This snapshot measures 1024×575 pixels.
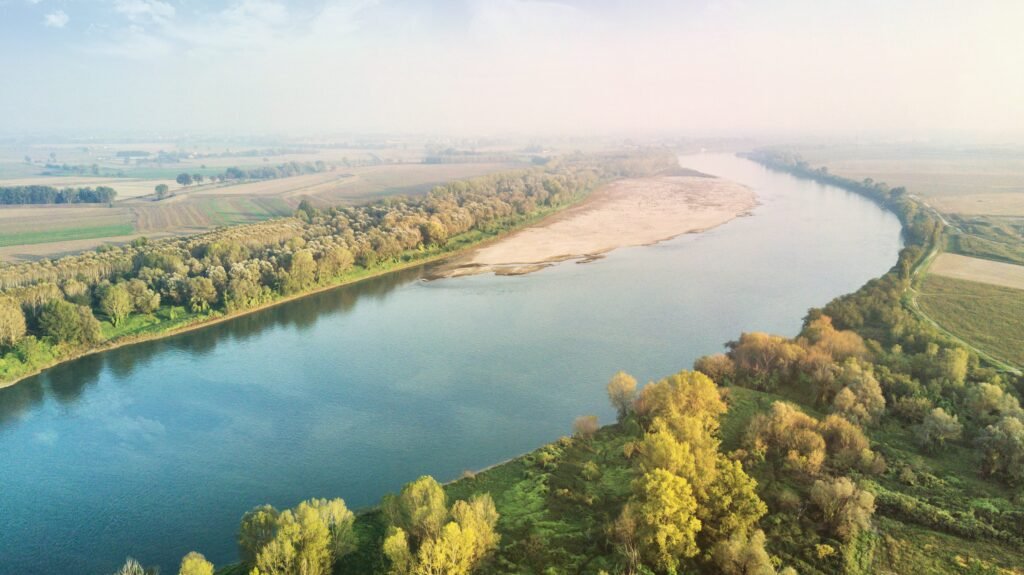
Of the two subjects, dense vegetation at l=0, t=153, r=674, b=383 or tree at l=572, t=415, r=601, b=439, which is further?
dense vegetation at l=0, t=153, r=674, b=383

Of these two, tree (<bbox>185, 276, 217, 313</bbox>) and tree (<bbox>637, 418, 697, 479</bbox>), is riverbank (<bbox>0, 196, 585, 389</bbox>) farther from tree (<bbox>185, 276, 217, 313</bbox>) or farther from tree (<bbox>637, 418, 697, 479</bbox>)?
tree (<bbox>637, 418, 697, 479</bbox>)

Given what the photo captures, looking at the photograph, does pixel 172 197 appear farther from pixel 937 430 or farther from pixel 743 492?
pixel 937 430

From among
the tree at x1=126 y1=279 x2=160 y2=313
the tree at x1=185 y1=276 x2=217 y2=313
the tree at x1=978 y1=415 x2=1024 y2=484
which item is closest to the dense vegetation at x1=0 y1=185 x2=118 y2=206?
the tree at x1=126 y1=279 x2=160 y2=313

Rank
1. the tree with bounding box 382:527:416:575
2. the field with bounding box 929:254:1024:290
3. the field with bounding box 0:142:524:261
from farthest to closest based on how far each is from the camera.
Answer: the field with bounding box 0:142:524:261
the field with bounding box 929:254:1024:290
the tree with bounding box 382:527:416:575

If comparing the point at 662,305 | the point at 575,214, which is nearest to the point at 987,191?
the point at 575,214

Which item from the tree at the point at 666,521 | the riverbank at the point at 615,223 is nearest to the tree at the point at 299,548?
the tree at the point at 666,521

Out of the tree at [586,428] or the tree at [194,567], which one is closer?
the tree at [194,567]

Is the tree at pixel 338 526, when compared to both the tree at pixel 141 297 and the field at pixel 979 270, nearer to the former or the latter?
the tree at pixel 141 297

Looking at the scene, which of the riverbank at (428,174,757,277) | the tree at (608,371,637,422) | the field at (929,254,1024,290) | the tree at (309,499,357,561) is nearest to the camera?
the tree at (309,499,357,561)
